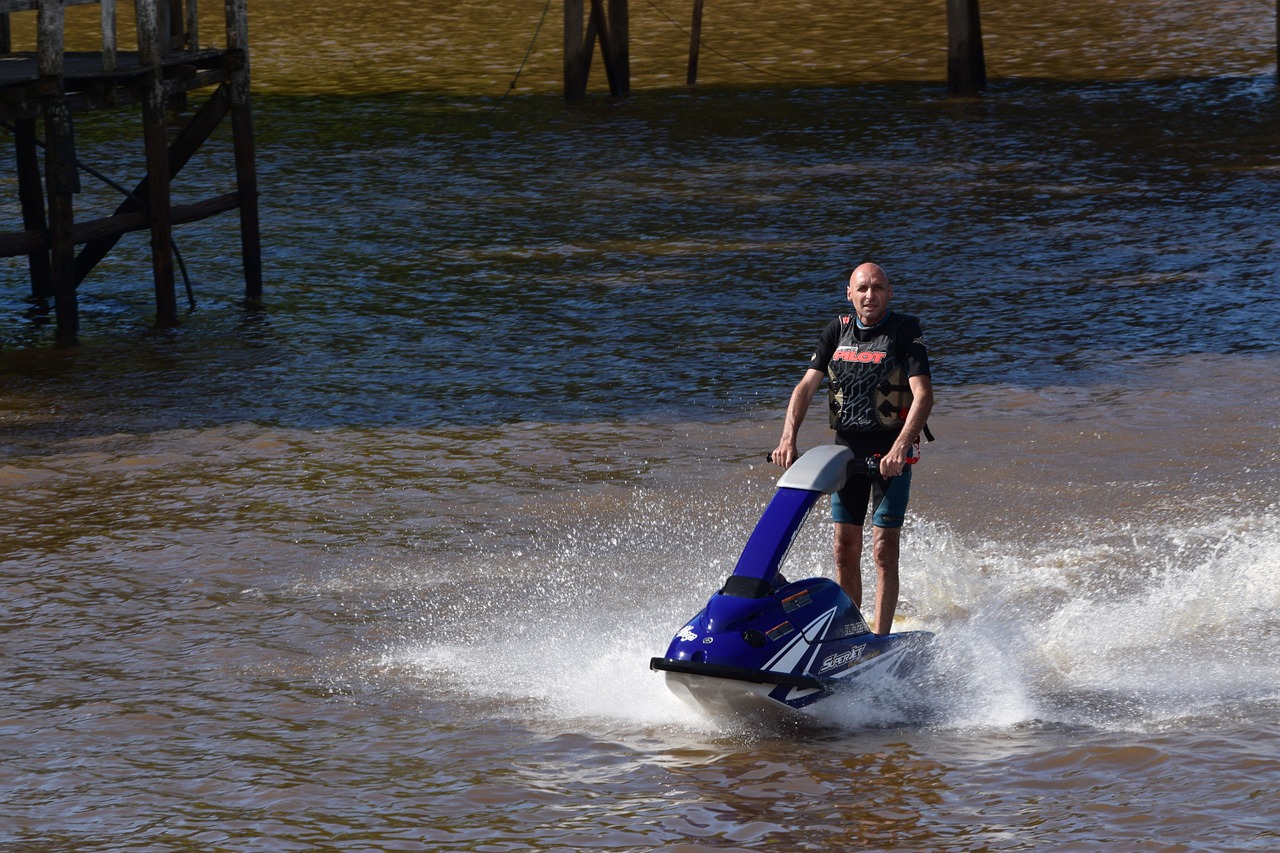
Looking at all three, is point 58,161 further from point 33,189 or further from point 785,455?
point 785,455

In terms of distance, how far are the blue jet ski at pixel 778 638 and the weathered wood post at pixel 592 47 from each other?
1920 centimetres

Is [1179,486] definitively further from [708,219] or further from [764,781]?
[708,219]

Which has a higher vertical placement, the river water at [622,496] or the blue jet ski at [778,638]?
the blue jet ski at [778,638]

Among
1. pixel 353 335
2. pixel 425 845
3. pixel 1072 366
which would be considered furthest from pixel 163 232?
pixel 425 845

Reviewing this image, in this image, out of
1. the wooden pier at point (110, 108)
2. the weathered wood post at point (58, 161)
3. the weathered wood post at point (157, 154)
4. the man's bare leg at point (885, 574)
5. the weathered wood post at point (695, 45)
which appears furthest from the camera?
the weathered wood post at point (695, 45)

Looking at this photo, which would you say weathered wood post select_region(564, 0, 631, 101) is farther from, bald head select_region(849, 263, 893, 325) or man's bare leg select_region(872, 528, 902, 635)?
man's bare leg select_region(872, 528, 902, 635)

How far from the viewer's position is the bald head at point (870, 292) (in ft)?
23.7

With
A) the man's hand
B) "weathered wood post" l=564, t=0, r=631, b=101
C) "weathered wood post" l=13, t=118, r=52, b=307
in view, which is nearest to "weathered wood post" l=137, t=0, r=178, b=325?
"weathered wood post" l=13, t=118, r=52, b=307

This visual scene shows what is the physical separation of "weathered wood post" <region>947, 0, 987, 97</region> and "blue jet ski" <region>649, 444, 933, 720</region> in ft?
62.5

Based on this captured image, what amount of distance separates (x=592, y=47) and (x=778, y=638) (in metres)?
20.5

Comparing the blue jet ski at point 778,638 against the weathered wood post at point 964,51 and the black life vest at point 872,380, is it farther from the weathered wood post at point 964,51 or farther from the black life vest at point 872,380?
the weathered wood post at point 964,51

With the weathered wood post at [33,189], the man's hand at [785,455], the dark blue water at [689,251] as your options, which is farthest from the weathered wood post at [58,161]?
the man's hand at [785,455]

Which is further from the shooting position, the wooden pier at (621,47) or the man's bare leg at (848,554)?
the wooden pier at (621,47)

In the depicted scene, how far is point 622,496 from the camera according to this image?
34.1 ft
